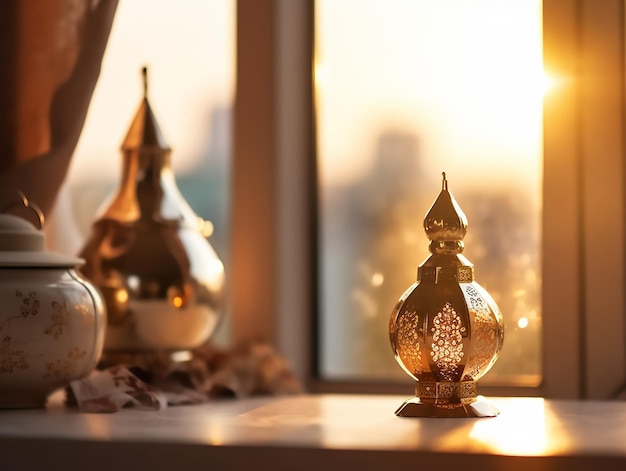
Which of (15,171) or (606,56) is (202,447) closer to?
(15,171)

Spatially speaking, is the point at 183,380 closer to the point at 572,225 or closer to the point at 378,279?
the point at 378,279

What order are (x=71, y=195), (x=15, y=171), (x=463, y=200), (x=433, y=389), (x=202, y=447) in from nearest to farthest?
(x=202, y=447) < (x=433, y=389) < (x=15, y=171) < (x=463, y=200) < (x=71, y=195)

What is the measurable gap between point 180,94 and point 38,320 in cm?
68

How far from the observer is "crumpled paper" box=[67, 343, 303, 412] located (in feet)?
3.96

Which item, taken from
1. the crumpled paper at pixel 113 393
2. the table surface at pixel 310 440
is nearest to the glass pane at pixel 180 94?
the crumpled paper at pixel 113 393

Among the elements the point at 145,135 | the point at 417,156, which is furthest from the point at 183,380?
the point at 417,156

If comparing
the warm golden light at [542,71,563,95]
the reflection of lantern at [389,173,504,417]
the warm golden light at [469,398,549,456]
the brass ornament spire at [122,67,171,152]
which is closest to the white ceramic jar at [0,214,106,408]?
the brass ornament spire at [122,67,171,152]

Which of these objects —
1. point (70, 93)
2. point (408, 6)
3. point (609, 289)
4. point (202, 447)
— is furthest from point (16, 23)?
point (609, 289)

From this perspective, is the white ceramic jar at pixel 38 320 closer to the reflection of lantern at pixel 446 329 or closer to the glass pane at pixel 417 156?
the reflection of lantern at pixel 446 329

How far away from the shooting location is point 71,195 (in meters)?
1.75

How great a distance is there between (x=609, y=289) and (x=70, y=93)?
0.79 meters

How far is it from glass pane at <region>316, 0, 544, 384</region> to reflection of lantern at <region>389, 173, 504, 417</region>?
0.43 metres

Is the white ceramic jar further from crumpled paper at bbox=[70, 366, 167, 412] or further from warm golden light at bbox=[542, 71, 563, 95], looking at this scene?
warm golden light at bbox=[542, 71, 563, 95]

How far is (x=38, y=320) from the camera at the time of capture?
1.16 meters
